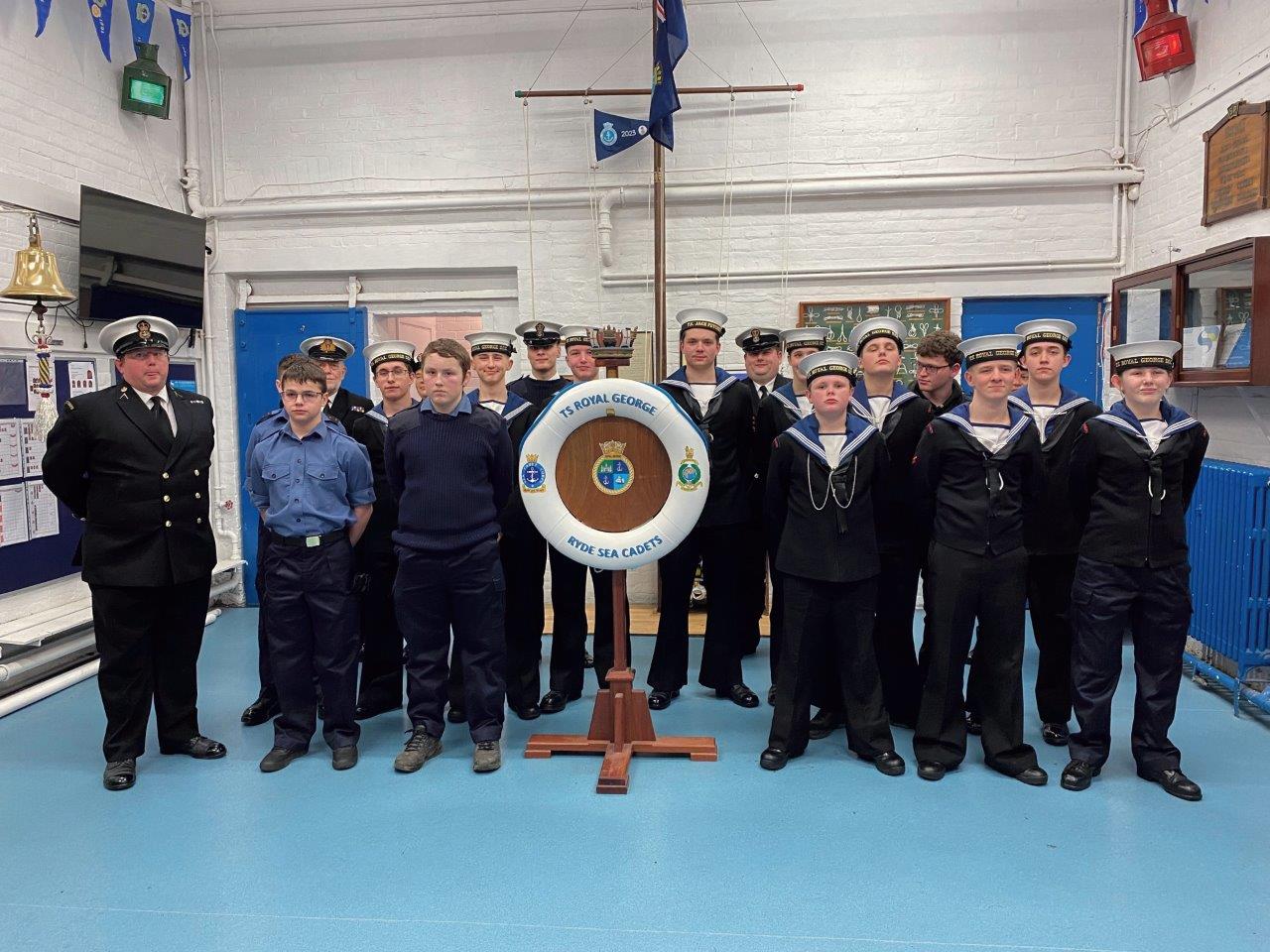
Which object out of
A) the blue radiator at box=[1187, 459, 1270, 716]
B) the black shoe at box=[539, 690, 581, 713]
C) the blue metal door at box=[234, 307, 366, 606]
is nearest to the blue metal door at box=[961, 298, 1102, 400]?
the blue radiator at box=[1187, 459, 1270, 716]

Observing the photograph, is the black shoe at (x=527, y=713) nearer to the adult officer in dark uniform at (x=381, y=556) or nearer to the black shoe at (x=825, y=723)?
the adult officer in dark uniform at (x=381, y=556)

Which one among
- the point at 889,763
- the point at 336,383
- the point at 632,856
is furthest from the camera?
the point at 336,383

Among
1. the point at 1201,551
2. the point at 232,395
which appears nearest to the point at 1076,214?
the point at 1201,551

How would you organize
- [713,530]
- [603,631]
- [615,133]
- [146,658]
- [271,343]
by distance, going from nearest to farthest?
1. [146,658]
2. [713,530]
3. [603,631]
4. [615,133]
5. [271,343]

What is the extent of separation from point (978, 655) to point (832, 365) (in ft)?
3.94

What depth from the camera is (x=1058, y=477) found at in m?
3.32

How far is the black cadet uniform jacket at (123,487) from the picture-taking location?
9.94 ft

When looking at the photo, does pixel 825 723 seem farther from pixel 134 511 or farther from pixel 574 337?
pixel 134 511

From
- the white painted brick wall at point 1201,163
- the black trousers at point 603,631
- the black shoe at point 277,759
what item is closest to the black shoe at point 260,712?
the black shoe at point 277,759

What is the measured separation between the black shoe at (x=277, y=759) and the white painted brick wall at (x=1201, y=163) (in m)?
4.57

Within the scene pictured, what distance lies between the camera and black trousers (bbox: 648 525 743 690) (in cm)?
375

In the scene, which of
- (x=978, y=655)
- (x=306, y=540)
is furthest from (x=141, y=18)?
(x=978, y=655)

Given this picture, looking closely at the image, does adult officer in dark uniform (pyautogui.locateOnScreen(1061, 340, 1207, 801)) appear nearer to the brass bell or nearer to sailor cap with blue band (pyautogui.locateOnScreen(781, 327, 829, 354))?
sailor cap with blue band (pyautogui.locateOnScreen(781, 327, 829, 354))

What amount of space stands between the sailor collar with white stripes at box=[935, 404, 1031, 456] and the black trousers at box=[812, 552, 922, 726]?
0.62m
